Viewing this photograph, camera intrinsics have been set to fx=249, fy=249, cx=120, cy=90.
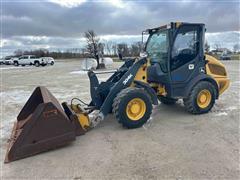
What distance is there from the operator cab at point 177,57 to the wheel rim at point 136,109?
3.61 feet

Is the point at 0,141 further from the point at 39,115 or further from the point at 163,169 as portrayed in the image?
the point at 163,169

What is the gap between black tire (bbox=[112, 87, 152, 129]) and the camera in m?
4.88

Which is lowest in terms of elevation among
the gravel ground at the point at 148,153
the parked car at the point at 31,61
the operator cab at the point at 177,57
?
the gravel ground at the point at 148,153

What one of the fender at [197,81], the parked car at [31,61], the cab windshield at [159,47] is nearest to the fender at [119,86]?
the cab windshield at [159,47]

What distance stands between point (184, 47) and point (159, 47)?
61 cm

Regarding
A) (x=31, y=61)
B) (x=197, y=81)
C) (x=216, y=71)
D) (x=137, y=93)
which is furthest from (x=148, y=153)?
(x=31, y=61)

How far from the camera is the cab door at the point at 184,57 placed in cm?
589

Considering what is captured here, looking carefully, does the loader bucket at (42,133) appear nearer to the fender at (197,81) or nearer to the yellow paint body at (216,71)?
the fender at (197,81)

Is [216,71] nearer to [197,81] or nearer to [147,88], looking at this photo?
[197,81]

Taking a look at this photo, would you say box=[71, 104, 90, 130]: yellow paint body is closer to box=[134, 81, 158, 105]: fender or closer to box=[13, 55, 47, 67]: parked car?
box=[134, 81, 158, 105]: fender

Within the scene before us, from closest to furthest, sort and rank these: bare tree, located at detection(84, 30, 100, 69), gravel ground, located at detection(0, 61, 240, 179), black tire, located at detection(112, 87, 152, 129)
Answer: gravel ground, located at detection(0, 61, 240, 179), black tire, located at detection(112, 87, 152, 129), bare tree, located at detection(84, 30, 100, 69)

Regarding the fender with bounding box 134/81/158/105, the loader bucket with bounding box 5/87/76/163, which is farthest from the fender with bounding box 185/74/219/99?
the loader bucket with bounding box 5/87/76/163

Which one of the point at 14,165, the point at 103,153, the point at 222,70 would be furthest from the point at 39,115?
the point at 222,70

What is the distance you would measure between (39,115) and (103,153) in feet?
4.04
